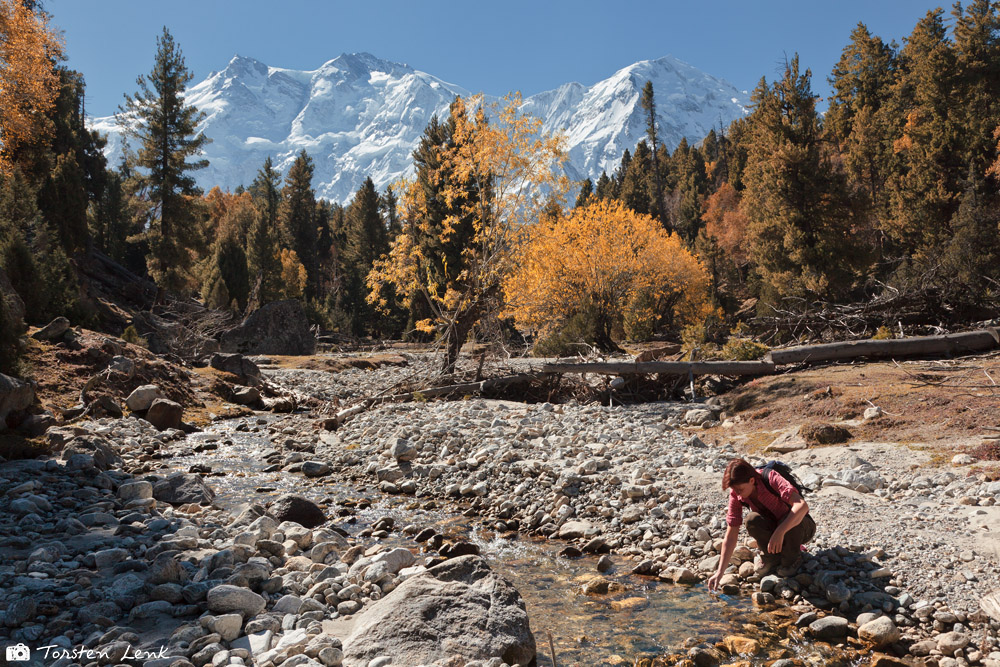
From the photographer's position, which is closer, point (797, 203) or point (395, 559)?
point (395, 559)

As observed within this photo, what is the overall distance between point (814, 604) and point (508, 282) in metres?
15.8

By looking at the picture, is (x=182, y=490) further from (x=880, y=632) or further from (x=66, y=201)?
(x=66, y=201)

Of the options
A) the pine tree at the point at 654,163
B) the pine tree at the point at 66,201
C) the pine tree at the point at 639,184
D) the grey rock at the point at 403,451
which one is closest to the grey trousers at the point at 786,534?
the grey rock at the point at 403,451

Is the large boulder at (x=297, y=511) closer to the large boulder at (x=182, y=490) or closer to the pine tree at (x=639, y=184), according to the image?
the large boulder at (x=182, y=490)

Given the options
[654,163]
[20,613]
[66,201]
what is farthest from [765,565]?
[654,163]

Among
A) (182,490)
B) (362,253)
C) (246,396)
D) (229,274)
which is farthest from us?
(362,253)

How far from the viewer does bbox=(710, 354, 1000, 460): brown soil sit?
7980 millimetres

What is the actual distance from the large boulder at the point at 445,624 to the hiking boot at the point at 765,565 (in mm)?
2361

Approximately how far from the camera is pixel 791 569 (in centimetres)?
499

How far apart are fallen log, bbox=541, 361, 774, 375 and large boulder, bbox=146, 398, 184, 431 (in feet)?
28.6

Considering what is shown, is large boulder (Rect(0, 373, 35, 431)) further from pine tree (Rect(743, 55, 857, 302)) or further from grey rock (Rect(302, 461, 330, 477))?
pine tree (Rect(743, 55, 857, 302))

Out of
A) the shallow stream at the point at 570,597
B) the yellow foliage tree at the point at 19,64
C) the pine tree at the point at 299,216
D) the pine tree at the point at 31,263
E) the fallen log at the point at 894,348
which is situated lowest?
the shallow stream at the point at 570,597

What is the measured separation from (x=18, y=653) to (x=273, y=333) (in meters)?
28.7

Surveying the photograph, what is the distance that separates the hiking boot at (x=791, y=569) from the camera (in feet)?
16.3
